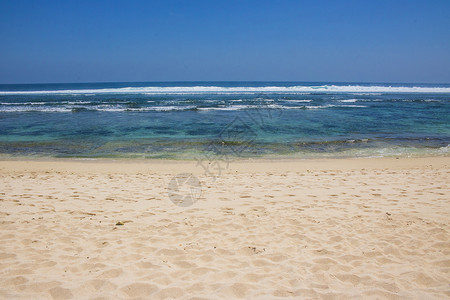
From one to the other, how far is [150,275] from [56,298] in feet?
3.01

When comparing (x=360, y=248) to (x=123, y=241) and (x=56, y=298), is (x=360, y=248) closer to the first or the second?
(x=123, y=241)

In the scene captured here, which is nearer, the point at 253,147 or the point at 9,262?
the point at 9,262

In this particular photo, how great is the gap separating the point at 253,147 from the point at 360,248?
29.1 ft

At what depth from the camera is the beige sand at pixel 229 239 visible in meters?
2.98

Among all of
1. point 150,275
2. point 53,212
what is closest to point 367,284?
point 150,275

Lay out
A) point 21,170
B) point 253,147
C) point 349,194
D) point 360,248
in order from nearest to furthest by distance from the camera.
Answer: point 360,248 < point 349,194 < point 21,170 < point 253,147

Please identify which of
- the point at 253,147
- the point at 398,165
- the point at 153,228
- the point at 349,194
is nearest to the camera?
Result: the point at 153,228

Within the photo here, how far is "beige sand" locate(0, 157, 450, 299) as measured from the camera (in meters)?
2.98

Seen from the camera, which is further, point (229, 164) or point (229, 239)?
point (229, 164)

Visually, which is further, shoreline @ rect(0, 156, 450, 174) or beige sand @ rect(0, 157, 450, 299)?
shoreline @ rect(0, 156, 450, 174)

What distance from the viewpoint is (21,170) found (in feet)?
28.5

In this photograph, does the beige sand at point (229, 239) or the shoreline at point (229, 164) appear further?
the shoreline at point (229, 164)

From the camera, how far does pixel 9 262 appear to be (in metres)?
3.34

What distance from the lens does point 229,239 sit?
4109 mm
